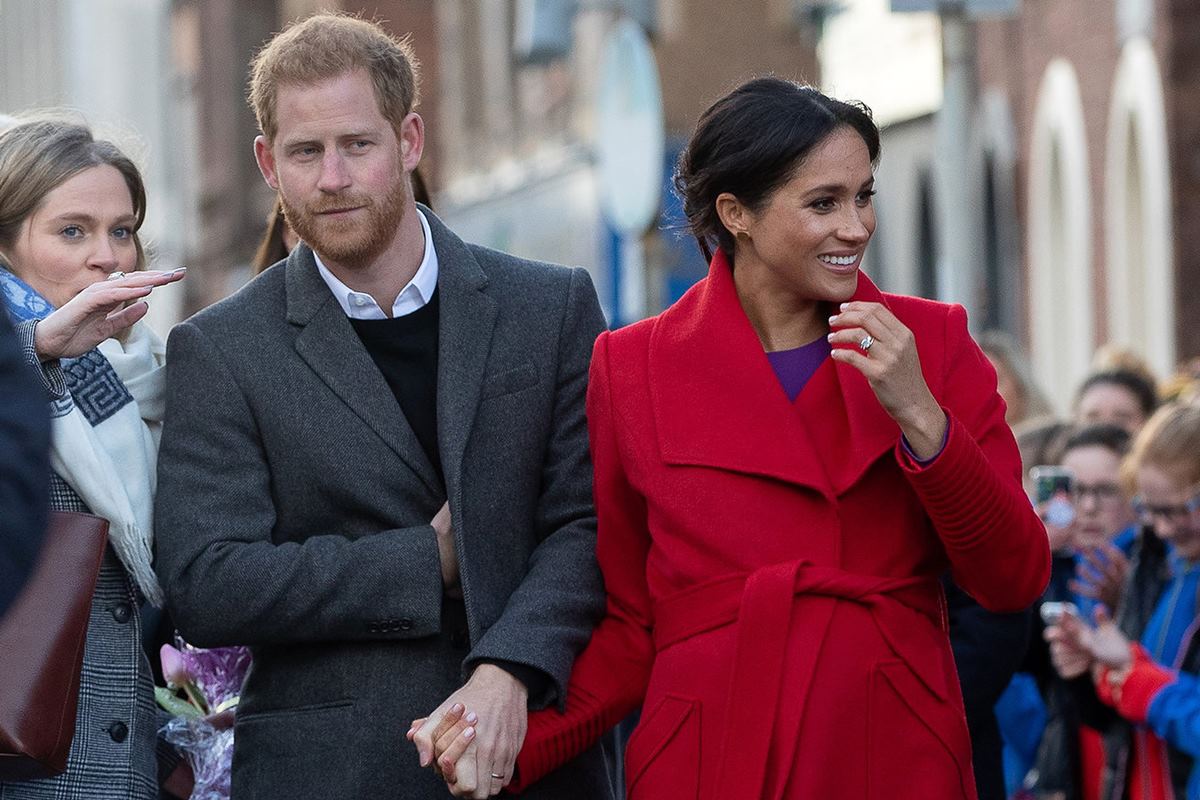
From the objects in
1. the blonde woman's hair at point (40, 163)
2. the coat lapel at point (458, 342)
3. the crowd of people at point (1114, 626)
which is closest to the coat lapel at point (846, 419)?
the coat lapel at point (458, 342)

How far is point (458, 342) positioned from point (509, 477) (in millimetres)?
271

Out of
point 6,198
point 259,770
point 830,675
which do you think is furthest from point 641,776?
point 6,198

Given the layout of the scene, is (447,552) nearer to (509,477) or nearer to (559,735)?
(509,477)

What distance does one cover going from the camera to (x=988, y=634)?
5.13 metres

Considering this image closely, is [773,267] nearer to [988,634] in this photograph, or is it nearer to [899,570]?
[899,570]

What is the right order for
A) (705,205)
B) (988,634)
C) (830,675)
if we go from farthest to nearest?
(988,634)
(705,205)
(830,675)

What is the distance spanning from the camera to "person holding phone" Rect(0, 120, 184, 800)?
4.30 meters

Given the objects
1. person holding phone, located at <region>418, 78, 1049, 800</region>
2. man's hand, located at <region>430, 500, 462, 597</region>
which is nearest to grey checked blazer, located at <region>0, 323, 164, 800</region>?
man's hand, located at <region>430, 500, 462, 597</region>

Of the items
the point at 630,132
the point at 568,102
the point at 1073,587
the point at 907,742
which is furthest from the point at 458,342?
the point at 568,102

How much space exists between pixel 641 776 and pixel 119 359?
1326mm

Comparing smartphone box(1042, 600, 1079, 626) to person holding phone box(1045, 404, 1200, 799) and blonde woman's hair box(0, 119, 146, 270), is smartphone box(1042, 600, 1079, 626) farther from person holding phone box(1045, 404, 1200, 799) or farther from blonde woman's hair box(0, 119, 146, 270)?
blonde woman's hair box(0, 119, 146, 270)

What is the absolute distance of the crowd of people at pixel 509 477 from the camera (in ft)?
12.8

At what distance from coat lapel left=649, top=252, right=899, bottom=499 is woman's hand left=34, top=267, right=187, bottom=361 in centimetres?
90

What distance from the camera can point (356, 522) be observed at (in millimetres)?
4445
